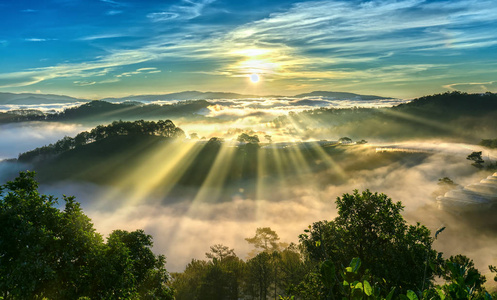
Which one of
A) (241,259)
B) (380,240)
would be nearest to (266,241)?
(241,259)

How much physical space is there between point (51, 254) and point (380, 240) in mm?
23077

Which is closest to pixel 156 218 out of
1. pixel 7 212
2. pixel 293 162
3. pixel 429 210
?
pixel 293 162

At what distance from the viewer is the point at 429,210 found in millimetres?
107562

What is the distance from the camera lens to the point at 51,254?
633 inches

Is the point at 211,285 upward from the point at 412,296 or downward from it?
downward

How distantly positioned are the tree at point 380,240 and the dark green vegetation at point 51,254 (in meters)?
13.3

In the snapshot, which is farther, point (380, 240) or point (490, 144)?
point (490, 144)

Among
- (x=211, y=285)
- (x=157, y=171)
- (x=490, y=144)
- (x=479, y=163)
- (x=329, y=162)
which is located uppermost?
(x=490, y=144)

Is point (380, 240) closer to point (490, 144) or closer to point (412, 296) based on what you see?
point (412, 296)

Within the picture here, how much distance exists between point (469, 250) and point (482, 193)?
36.2 meters

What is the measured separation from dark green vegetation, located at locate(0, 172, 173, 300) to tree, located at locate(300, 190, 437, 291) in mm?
13296

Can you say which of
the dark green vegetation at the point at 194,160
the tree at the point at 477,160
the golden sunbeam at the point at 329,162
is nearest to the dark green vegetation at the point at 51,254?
the dark green vegetation at the point at 194,160

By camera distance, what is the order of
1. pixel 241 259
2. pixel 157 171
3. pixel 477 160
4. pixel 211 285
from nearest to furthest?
1. pixel 211 285
2. pixel 241 259
3. pixel 477 160
4. pixel 157 171

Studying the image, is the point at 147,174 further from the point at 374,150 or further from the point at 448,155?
the point at 448,155
